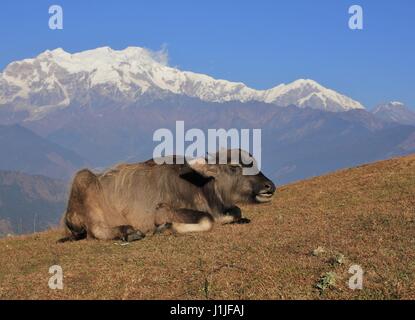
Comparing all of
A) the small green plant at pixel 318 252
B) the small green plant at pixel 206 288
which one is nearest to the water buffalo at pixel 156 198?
the small green plant at pixel 318 252

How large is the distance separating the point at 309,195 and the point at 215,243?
1192 centimetres

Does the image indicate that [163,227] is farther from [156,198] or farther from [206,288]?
[206,288]

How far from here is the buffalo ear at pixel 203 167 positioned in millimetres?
17883

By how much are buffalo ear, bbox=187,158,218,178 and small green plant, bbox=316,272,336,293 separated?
8.06 metres

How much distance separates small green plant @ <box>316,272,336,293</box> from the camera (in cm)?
988

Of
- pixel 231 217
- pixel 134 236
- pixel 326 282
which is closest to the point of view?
pixel 326 282

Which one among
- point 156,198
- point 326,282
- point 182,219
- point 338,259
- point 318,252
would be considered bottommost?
point 326,282

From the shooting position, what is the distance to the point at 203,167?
1795 cm

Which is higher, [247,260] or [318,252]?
[318,252]

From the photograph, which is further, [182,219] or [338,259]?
[182,219]

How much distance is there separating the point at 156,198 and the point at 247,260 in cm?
570

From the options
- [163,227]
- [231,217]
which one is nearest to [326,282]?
[163,227]
